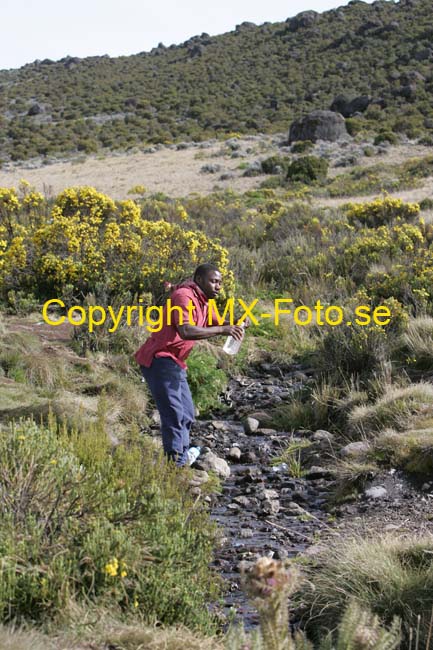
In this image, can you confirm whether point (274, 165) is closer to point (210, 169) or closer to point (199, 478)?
point (210, 169)

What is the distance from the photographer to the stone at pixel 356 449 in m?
6.22

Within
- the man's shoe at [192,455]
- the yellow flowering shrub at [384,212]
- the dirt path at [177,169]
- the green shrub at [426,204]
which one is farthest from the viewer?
the dirt path at [177,169]

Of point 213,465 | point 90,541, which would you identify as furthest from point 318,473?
point 90,541

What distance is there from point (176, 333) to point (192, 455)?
1066 millimetres

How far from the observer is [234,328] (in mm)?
5719

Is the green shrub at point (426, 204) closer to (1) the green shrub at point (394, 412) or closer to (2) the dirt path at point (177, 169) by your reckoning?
(2) the dirt path at point (177, 169)

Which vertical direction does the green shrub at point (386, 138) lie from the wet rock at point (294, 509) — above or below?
above

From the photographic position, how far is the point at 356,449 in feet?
20.6

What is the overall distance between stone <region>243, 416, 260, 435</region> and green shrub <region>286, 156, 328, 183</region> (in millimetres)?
20421

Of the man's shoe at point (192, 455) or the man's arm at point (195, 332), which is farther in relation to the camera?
the man's shoe at point (192, 455)

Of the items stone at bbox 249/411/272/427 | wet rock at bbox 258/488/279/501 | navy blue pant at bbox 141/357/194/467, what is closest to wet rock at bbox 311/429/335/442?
stone at bbox 249/411/272/427

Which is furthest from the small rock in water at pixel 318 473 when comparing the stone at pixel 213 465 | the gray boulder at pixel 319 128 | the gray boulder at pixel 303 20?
the gray boulder at pixel 303 20

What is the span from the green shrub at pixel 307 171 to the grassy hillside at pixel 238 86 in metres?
10.2

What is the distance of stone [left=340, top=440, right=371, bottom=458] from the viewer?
20.4ft
